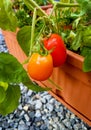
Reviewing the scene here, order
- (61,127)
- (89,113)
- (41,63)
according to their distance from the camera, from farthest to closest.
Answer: (61,127) < (89,113) < (41,63)

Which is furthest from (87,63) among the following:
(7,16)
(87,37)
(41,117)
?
(41,117)

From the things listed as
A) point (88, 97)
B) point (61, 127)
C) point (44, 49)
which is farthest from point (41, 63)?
point (61, 127)

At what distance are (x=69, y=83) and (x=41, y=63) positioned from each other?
0.12 metres

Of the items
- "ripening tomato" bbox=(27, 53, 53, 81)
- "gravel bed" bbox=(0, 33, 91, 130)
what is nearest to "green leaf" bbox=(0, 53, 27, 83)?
"ripening tomato" bbox=(27, 53, 53, 81)

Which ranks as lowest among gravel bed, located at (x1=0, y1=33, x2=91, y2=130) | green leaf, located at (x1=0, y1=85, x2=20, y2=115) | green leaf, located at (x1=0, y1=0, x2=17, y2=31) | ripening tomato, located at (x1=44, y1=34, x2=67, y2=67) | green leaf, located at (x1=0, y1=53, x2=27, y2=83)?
gravel bed, located at (x1=0, y1=33, x2=91, y2=130)

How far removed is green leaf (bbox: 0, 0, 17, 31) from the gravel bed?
1.11 ft

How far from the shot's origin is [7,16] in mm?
419

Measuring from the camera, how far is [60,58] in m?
0.40

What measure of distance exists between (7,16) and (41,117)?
0.37 m

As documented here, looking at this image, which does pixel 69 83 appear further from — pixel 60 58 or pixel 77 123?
Result: pixel 77 123

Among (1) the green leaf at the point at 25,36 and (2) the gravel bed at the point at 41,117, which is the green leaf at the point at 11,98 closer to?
(1) the green leaf at the point at 25,36

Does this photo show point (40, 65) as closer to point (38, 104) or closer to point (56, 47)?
point (56, 47)

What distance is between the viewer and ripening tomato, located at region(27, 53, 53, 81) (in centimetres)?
37

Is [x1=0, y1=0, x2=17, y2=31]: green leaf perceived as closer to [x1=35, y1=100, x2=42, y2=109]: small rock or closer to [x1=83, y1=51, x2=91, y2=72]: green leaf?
[x1=83, y1=51, x2=91, y2=72]: green leaf
